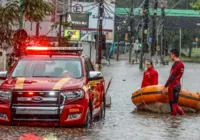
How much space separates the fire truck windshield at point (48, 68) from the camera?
1529 cm

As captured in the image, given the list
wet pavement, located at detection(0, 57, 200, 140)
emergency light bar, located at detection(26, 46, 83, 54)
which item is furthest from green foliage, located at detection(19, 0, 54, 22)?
emergency light bar, located at detection(26, 46, 83, 54)

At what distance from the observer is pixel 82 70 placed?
15391 millimetres

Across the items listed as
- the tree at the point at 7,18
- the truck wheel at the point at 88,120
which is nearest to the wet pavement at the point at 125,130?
the truck wheel at the point at 88,120

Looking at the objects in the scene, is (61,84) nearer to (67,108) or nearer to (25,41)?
(67,108)

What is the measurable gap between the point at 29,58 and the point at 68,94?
6.99ft

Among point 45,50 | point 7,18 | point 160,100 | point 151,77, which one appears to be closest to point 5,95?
point 45,50

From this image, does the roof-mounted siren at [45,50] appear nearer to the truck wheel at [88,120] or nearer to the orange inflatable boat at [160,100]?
the truck wheel at [88,120]

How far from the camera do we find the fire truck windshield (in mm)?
15289

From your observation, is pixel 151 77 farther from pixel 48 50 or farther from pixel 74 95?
pixel 74 95

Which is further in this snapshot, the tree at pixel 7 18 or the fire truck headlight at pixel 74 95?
the tree at pixel 7 18

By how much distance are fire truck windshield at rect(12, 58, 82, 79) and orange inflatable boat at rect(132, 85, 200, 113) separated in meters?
4.53

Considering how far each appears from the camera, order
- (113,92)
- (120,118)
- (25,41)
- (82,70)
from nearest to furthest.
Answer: (82,70) → (120,118) → (25,41) → (113,92)

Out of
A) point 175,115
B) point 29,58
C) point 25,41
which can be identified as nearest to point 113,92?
point 25,41

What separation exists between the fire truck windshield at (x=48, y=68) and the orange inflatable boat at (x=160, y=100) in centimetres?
453
